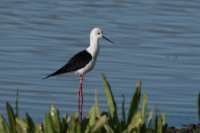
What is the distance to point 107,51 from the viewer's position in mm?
16234

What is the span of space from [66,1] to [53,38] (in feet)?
19.6

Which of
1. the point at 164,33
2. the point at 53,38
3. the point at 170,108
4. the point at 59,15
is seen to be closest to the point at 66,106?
the point at 170,108

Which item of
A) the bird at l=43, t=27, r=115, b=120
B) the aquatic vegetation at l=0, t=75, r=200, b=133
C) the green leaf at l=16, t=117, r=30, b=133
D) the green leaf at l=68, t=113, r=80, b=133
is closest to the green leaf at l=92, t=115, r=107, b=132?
the aquatic vegetation at l=0, t=75, r=200, b=133

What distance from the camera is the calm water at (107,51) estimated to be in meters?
12.4

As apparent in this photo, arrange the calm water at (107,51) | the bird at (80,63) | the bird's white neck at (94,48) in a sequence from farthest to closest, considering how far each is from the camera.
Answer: the calm water at (107,51) → the bird's white neck at (94,48) → the bird at (80,63)

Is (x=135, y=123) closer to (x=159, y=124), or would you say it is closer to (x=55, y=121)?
(x=159, y=124)

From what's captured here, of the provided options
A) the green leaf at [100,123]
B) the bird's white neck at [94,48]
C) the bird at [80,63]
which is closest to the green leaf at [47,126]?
the green leaf at [100,123]

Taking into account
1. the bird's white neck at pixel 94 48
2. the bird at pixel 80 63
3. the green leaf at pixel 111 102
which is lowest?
the green leaf at pixel 111 102

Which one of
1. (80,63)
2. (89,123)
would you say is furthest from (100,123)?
(80,63)

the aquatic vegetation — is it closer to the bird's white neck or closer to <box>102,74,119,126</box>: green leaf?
<box>102,74,119,126</box>: green leaf

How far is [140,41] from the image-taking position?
17.5 m

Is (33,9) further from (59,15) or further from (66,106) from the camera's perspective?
(66,106)

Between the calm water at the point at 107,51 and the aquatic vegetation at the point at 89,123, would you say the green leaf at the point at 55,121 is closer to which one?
the aquatic vegetation at the point at 89,123

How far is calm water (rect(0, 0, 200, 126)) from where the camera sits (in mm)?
12422
